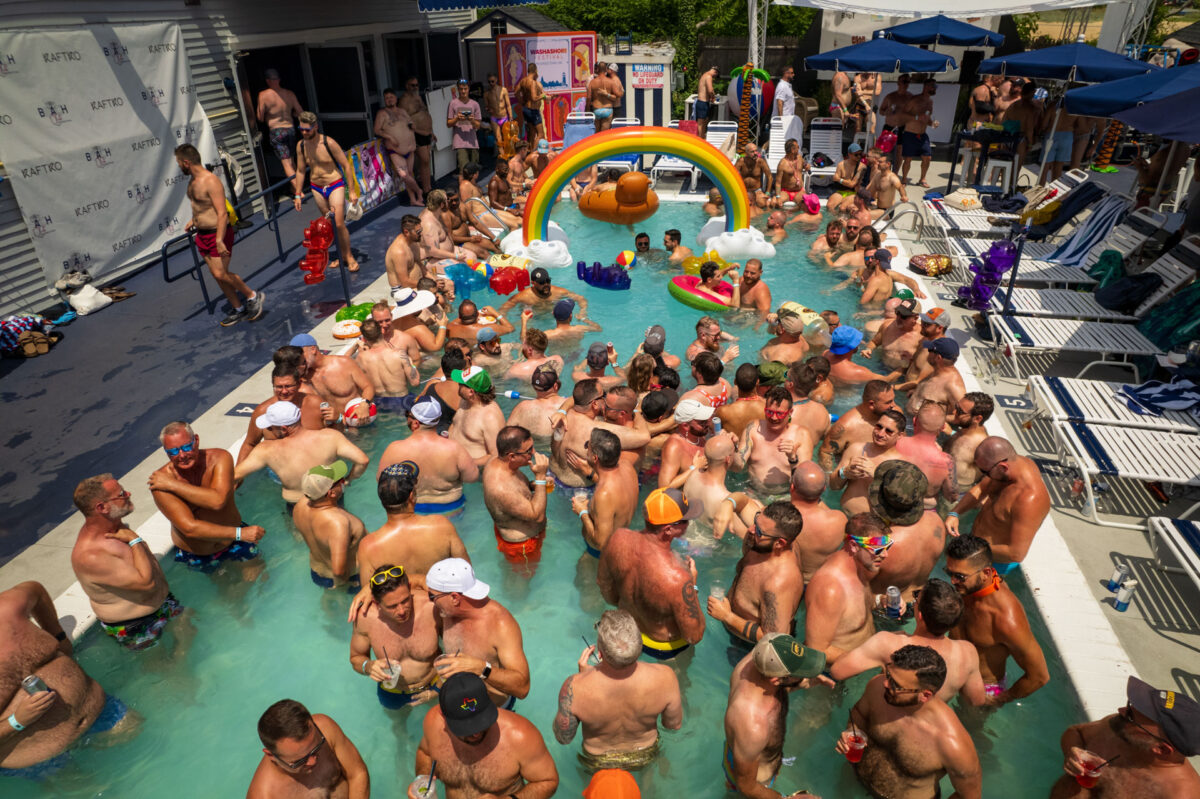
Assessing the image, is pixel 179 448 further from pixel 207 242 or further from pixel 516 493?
pixel 207 242

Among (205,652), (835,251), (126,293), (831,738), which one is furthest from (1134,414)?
(126,293)

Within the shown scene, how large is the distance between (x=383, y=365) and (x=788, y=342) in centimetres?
466

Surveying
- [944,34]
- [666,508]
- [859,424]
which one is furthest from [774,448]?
[944,34]

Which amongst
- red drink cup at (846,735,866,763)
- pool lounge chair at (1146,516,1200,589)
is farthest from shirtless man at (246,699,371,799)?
pool lounge chair at (1146,516,1200,589)

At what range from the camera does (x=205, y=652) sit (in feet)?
17.7

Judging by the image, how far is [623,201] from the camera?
1362cm

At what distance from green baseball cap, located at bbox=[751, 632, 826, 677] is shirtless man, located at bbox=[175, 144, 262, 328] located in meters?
9.24

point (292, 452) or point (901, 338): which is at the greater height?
point (292, 452)

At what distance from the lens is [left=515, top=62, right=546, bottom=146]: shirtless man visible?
18.2 metres

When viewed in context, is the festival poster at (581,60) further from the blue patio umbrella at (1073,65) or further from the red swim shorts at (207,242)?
the red swim shorts at (207,242)

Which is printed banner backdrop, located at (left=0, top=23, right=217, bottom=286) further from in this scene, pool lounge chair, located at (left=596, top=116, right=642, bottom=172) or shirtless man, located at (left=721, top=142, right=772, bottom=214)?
shirtless man, located at (left=721, top=142, right=772, bottom=214)

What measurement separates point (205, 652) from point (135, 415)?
3.84 metres

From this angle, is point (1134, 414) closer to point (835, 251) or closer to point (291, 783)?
point (835, 251)

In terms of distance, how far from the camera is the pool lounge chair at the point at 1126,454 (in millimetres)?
6113
